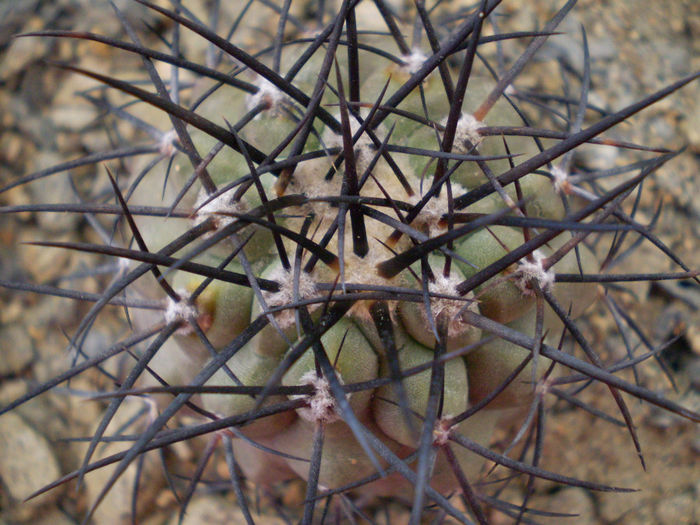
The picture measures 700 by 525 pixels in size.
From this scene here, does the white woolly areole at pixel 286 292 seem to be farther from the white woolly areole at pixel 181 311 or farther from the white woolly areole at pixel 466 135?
the white woolly areole at pixel 466 135

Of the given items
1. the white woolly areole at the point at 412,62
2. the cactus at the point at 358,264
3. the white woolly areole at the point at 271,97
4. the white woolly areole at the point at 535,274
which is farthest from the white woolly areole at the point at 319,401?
the white woolly areole at the point at 412,62

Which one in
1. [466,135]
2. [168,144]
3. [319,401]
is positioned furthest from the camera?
[168,144]

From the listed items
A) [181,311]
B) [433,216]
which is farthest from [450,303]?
[181,311]

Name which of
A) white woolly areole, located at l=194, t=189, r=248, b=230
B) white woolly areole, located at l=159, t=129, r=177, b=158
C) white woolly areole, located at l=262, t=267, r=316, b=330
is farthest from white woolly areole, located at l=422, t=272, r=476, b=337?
white woolly areole, located at l=159, t=129, r=177, b=158

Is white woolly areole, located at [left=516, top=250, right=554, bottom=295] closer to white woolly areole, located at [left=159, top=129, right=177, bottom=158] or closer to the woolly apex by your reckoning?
the woolly apex

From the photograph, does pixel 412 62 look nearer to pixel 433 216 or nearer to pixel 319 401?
pixel 433 216

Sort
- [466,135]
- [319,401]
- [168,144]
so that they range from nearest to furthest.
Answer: [319,401]
[466,135]
[168,144]

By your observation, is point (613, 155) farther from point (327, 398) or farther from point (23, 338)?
point (23, 338)
